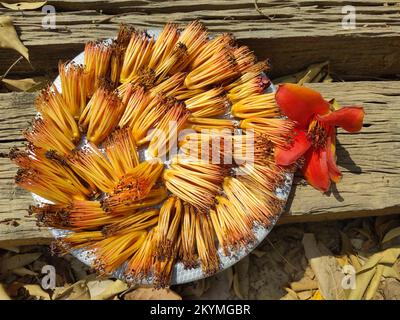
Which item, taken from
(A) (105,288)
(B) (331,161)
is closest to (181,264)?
(A) (105,288)

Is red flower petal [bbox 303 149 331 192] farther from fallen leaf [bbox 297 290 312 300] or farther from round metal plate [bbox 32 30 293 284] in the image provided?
fallen leaf [bbox 297 290 312 300]

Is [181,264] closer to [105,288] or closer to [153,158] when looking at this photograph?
[153,158]

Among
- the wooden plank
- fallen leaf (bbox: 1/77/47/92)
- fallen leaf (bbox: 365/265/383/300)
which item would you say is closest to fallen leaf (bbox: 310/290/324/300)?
fallen leaf (bbox: 365/265/383/300)

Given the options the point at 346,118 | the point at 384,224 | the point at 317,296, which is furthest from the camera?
the point at 384,224

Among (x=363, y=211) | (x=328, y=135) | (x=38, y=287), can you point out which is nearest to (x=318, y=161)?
(x=328, y=135)

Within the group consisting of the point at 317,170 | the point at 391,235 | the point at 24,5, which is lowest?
the point at 391,235
